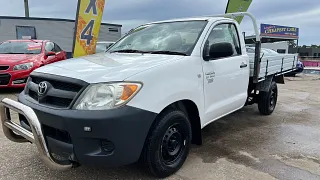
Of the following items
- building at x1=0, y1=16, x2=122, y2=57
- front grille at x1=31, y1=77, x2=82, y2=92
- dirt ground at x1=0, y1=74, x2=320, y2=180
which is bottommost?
A: dirt ground at x1=0, y1=74, x2=320, y2=180

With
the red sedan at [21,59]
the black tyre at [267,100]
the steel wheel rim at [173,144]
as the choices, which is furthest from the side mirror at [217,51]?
the red sedan at [21,59]

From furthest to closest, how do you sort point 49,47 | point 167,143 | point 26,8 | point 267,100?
point 26,8, point 49,47, point 267,100, point 167,143

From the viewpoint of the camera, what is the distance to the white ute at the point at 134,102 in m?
2.49

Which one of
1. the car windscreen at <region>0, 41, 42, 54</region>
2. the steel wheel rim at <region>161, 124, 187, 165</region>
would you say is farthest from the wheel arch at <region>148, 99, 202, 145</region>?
the car windscreen at <region>0, 41, 42, 54</region>

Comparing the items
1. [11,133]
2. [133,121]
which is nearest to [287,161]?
[133,121]

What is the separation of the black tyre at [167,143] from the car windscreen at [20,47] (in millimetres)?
6510

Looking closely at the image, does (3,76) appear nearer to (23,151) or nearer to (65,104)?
(23,151)

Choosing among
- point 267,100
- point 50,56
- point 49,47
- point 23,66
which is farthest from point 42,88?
point 49,47

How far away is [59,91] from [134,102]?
2.37 ft

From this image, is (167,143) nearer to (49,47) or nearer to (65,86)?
(65,86)

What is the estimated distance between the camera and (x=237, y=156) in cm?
373

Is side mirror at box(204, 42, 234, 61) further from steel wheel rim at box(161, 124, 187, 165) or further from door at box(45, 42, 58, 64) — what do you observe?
door at box(45, 42, 58, 64)

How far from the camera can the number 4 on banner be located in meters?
8.94

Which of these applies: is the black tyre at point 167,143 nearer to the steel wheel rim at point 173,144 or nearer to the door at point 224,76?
the steel wheel rim at point 173,144
